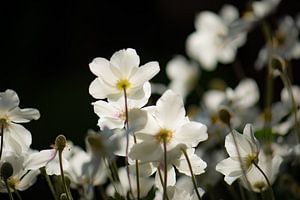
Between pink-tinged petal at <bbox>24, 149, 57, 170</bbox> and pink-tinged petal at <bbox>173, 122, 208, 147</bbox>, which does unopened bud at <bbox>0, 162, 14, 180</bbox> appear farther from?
pink-tinged petal at <bbox>173, 122, 208, 147</bbox>

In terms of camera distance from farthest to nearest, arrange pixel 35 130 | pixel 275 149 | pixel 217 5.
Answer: pixel 217 5
pixel 35 130
pixel 275 149

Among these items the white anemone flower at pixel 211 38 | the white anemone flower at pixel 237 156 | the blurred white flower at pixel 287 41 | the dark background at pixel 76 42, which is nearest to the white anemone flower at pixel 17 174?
the white anemone flower at pixel 237 156

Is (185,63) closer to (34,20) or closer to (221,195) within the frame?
(221,195)

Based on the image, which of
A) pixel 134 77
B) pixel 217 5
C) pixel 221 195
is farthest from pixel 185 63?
pixel 217 5

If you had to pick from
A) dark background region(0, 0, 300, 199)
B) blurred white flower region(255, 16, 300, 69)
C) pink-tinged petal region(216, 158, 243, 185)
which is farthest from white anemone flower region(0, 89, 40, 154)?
dark background region(0, 0, 300, 199)

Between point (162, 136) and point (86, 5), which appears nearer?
point (162, 136)

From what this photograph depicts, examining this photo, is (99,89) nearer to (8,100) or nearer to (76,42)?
(8,100)
